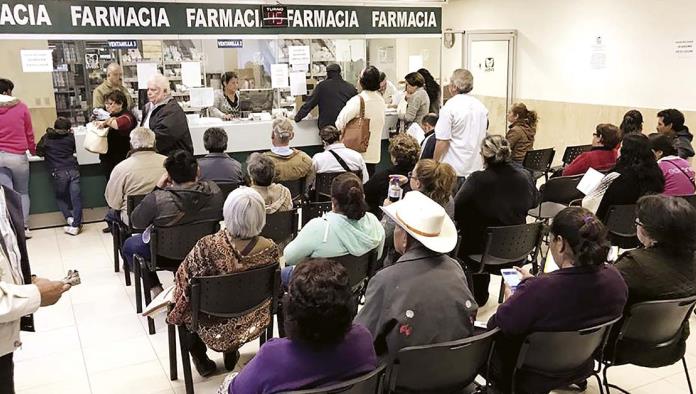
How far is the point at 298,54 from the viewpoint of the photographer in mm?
7559

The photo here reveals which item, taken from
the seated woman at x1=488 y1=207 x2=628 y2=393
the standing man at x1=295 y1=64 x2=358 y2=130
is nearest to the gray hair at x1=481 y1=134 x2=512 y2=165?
the seated woman at x1=488 y1=207 x2=628 y2=393

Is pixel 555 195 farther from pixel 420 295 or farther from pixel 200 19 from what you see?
pixel 200 19

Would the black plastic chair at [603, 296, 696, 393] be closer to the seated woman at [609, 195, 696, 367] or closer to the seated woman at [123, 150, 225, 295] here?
the seated woman at [609, 195, 696, 367]

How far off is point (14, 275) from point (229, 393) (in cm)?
97

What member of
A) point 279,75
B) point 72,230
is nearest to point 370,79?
point 279,75

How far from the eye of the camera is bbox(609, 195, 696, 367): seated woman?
2559mm

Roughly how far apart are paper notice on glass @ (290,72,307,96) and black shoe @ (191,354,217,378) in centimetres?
478

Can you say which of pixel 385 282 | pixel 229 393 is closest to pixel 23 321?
pixel 229 393

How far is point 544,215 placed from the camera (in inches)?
197

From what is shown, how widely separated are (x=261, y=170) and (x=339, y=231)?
39.4 inches

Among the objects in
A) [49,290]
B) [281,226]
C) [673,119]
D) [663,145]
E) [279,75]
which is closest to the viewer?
[49,290]

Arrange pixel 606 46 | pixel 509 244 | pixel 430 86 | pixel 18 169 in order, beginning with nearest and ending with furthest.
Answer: pixel 509 244, pixel 18 169, pixel 430 86, pixel 606 46

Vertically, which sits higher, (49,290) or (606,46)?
(606,46)

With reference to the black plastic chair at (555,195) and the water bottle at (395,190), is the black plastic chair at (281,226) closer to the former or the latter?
the water bottle at (395,190)
